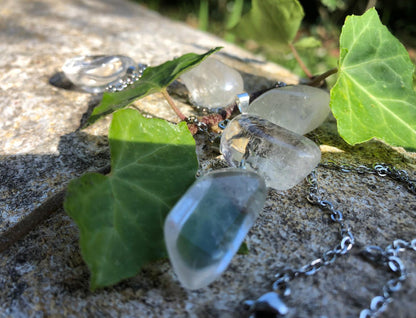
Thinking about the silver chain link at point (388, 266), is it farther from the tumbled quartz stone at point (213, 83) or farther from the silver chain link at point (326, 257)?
the tumbled quartz stone at point (213, 83)

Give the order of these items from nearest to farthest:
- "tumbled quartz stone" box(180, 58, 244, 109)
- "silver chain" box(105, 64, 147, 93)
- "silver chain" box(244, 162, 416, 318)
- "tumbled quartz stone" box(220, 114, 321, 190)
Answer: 1. "silver chain" box(244, 162, 416, 318)
2. "tumbled quartz stone" box(220, 114, 321, 190)
3. "tumbled quartz stone" box(180, 58, 244, 109)
4. "silver chain" box(105, 64, 147, 93)

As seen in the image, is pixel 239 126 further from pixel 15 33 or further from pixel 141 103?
pixel 15 33

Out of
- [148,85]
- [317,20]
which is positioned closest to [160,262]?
[148,85]

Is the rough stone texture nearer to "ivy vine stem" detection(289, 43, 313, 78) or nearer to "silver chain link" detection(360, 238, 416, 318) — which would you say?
"silver chain link" detection(360, 238, 416, 318)

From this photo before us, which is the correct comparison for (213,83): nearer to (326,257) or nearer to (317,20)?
(326,257)

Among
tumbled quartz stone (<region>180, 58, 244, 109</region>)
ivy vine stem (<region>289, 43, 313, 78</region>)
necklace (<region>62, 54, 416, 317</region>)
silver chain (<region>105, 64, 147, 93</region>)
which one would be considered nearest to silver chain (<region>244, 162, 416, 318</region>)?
necklace (<region>62, 54, 416, 317</region>)

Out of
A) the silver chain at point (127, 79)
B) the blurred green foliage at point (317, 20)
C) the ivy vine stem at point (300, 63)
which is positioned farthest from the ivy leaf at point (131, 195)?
the blurred green foliage at point (317, 20)
